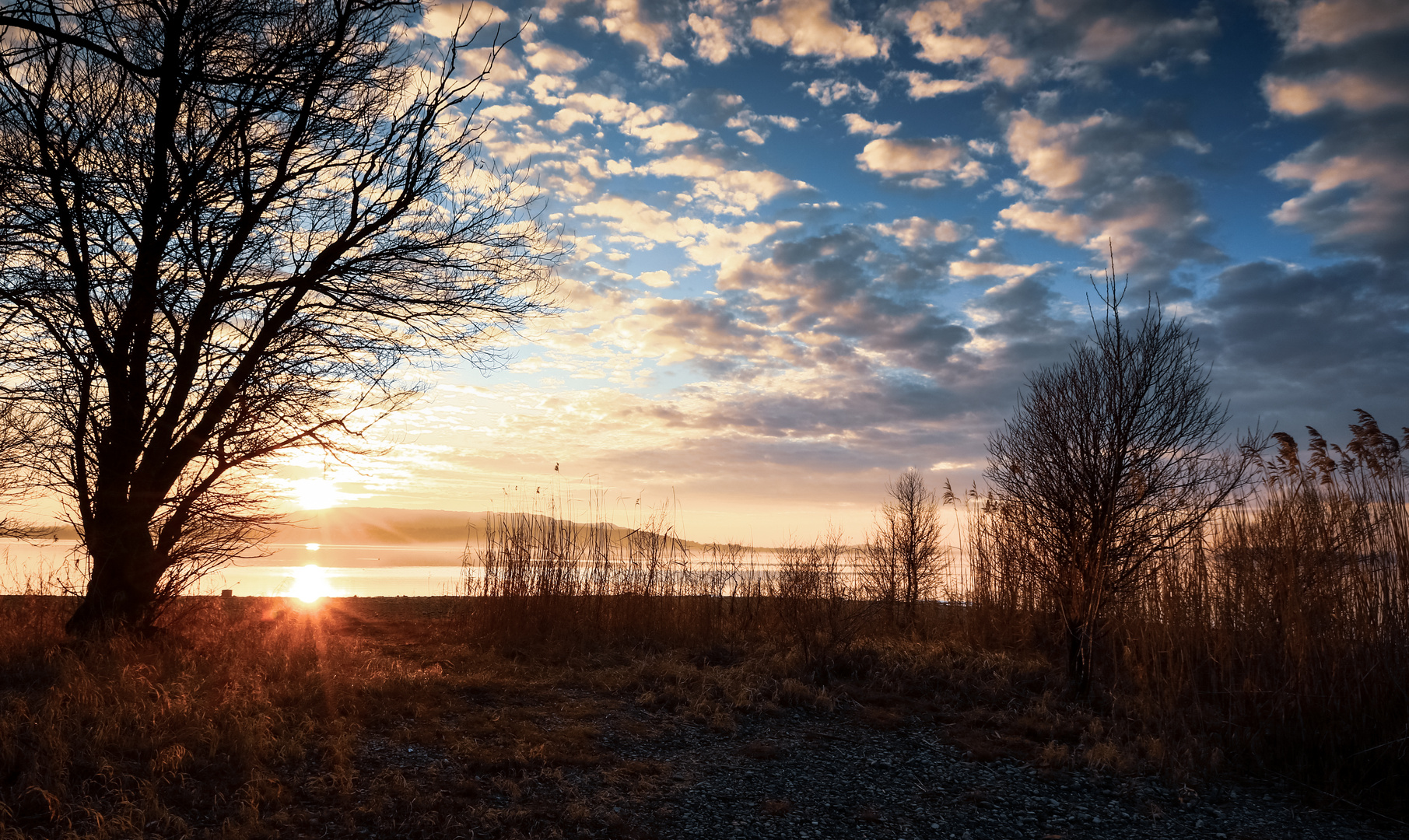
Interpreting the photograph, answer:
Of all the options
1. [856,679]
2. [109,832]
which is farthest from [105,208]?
[856,679]

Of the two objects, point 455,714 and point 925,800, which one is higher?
point 455,714

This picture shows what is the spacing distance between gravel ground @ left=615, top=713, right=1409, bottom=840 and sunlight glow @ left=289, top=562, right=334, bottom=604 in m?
10.1

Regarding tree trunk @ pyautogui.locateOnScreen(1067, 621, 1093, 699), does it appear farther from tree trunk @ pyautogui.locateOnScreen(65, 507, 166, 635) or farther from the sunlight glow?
the sunlight glow

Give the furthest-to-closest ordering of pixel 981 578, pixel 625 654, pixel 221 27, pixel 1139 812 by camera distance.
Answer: pixel 981 578
pixel 625 654
pixel 221 27
pixel 1139 812

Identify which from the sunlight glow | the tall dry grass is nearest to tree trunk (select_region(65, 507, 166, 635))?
the sunlight glow


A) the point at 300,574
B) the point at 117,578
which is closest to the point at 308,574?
the point at 300,574

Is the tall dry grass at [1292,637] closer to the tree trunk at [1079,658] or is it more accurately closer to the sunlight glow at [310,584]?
the tree trunk at [1079,658]

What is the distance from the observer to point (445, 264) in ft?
28.5

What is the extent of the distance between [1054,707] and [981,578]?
436 cm

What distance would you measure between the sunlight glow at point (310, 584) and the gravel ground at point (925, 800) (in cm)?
1010

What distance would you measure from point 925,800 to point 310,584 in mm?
19473

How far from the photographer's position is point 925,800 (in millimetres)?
5809

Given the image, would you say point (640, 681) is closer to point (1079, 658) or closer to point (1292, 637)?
point (1079, 658)

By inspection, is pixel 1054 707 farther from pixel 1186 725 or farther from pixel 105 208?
pixel 105 208
